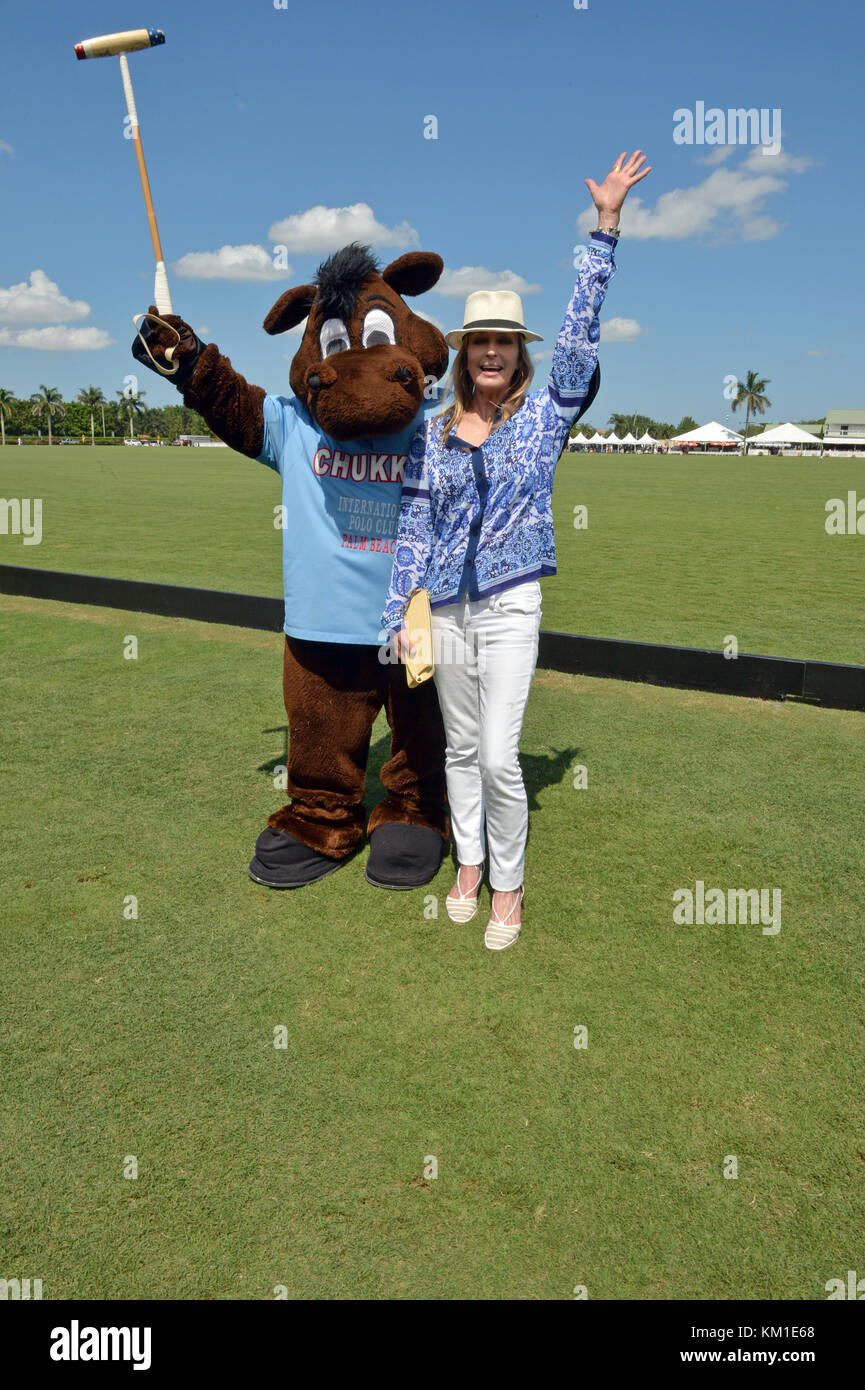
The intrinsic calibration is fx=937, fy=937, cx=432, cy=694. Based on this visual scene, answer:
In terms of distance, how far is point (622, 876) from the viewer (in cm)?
358

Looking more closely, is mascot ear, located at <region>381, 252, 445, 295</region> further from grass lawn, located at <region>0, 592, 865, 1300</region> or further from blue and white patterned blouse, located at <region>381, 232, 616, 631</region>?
grass lawn, located at <region>0, 592, 865, 1300</region>

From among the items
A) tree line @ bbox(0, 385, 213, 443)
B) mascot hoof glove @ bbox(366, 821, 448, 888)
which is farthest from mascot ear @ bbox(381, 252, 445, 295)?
tree line @ bbox(0, 385, 213, 443)

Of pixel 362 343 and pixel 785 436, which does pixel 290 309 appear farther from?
pixel 785 436

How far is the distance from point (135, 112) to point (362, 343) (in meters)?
1.05

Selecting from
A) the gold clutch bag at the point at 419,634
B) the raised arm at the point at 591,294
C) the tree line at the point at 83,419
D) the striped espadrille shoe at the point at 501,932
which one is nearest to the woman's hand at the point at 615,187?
the raised arm at the point at 591,294

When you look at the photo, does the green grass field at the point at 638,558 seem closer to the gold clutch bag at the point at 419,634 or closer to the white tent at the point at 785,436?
the gold clutch bag at the point at 419,634

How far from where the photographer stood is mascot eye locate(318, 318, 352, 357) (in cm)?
345

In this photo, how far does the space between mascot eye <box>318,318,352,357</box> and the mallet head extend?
3.37 ft

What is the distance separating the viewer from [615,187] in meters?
2.82

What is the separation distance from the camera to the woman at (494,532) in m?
3.03

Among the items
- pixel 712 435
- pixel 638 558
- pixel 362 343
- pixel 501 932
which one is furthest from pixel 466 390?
pixel 712 435
